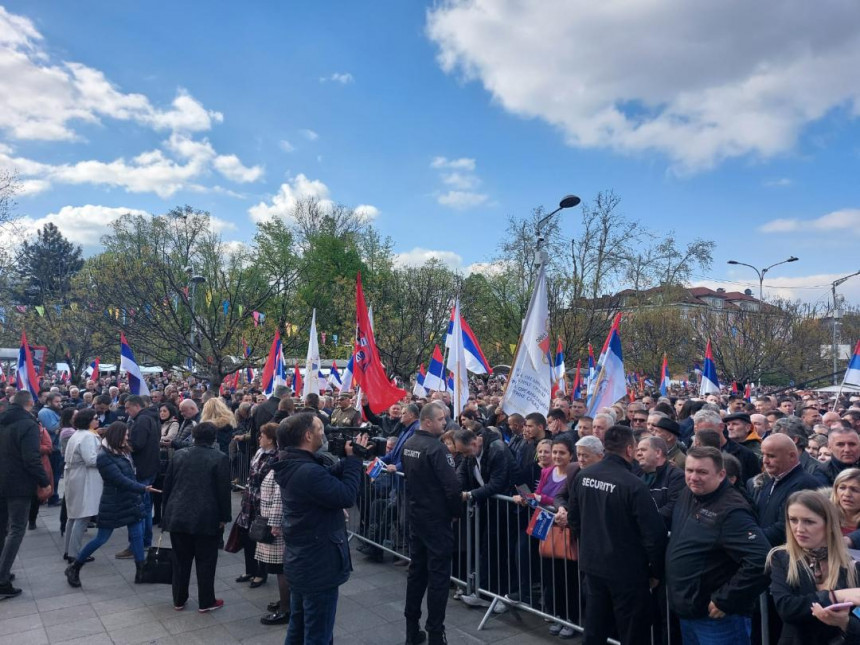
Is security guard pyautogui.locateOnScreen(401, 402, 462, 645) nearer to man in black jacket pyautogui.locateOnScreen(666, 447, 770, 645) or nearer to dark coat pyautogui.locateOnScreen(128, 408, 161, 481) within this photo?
man in black jacket pyautogui.locateOnScreen(666, 447, 770, 645)

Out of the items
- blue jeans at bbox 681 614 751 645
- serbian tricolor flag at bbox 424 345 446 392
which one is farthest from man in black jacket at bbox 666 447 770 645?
serbian tricolor flag at bbox 424 345 446 392

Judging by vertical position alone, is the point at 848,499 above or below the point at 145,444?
above

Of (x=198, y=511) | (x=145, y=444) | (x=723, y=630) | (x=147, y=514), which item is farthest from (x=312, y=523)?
(x=147, y=514)

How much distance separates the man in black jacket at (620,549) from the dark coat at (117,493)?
16.0ft

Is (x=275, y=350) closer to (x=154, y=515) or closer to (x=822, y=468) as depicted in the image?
(x=154, y=515)

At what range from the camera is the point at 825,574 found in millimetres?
2832

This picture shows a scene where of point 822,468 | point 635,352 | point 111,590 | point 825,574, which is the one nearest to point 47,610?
point 111,590

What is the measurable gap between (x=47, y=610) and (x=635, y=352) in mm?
34585

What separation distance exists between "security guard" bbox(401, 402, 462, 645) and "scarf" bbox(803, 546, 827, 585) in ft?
8.15

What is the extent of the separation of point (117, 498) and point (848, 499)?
6599 mm

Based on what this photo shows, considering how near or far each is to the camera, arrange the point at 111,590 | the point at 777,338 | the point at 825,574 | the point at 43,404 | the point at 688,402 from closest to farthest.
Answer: the point at 825,574 → the point at 111,590 → the point at 688,402 → the point at 43,404 → the point at 777,338

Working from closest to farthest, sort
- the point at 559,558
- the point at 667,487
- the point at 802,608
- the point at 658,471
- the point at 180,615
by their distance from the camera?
the point at 802,608 → the point at 667,487 → the point at 658,471 → the point at 559,558 → the point at 180,615

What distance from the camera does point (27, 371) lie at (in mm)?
11766

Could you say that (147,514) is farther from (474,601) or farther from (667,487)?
(667,487)
